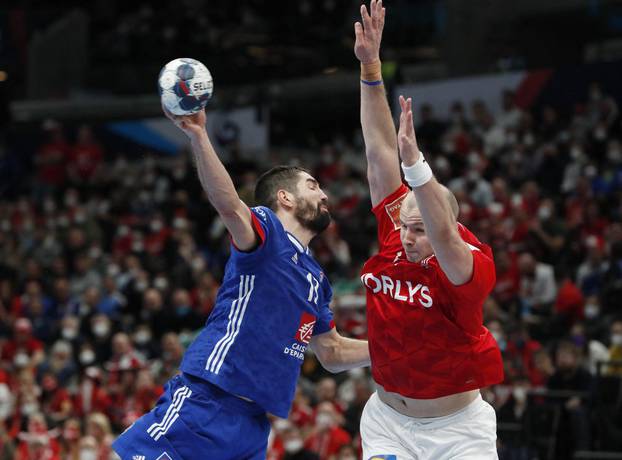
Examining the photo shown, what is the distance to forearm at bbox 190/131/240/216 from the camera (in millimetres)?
6191

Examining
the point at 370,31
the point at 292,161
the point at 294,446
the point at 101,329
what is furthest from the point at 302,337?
the point at 292,161

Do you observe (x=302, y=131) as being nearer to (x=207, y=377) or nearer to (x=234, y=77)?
(x=234, y=77)

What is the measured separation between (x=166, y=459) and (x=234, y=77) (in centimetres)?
2129

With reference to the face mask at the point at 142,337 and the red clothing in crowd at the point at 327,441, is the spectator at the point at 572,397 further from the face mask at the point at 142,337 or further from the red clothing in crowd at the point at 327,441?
the face mask at the point at 142,337

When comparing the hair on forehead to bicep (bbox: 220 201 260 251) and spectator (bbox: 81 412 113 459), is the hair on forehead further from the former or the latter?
spectator (bbox: 81 412 113 459)

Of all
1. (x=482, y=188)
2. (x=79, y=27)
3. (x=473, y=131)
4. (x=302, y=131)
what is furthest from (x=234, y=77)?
(x=482, y=188)

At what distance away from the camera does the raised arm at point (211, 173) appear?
618 cm

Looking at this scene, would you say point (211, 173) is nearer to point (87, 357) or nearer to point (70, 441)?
point (70, 441)

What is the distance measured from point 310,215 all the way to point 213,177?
3.41 ft

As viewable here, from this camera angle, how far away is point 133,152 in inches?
1061

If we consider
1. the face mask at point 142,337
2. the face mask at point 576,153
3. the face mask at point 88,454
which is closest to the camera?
the face mask at point 88,454

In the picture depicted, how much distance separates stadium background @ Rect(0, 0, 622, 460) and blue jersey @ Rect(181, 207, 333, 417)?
0.12 m

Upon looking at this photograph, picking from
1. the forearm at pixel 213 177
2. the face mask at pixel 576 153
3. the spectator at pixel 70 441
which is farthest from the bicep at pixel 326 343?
the face mask at pixel 576 153

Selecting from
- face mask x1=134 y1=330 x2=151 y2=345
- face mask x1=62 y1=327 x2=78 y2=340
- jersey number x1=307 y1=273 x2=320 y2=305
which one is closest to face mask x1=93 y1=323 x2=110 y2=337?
face mask x1=62 y1=327 x2=78 y2=340
